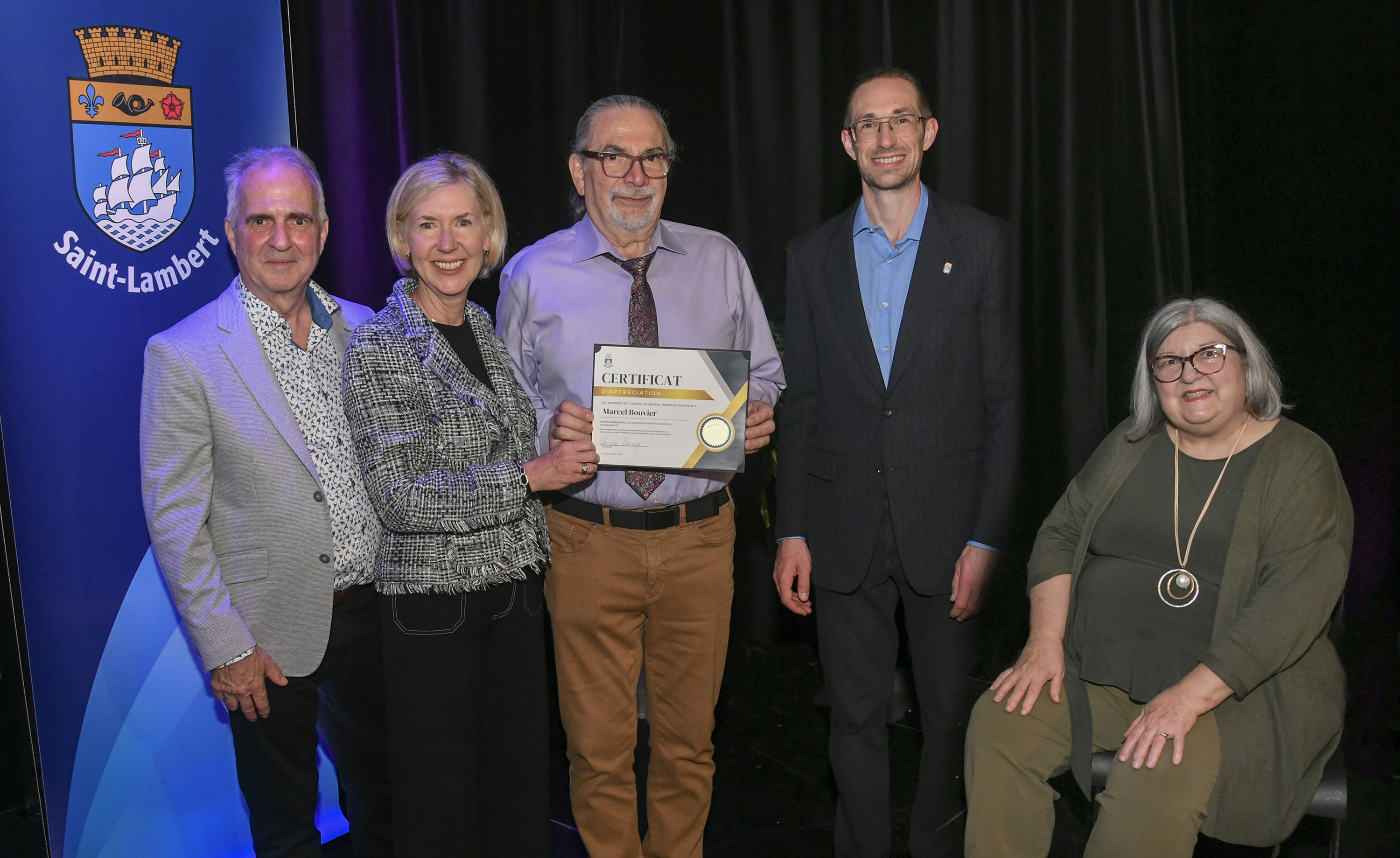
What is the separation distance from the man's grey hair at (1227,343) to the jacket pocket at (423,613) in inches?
65.9

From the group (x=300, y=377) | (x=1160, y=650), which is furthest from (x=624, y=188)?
(x=1160, y=650)

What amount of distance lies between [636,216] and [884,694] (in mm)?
1387

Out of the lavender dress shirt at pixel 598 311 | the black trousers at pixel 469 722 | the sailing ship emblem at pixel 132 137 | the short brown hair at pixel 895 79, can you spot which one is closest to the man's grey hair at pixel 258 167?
the sailing ship emblem at pixel 132 137

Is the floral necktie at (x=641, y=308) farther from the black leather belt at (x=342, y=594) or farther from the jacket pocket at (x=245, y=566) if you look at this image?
the jacket pocket at (x=245, y=566)

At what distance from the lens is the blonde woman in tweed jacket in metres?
2.07

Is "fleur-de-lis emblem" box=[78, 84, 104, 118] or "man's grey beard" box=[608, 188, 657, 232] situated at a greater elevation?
"fleur-de-lis emblem" box=[78, 84, 104, 118]

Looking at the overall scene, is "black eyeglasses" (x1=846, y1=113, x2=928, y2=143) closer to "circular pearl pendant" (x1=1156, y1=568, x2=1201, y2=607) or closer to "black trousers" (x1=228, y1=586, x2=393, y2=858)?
"circular pearl pendant" (x1=1156, y1=568, x2=1201, y2=607)

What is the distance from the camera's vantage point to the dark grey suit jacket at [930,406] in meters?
2.44

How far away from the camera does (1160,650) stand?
226 cm

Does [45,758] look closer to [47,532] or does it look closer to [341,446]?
[47,532]

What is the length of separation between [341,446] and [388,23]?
89.1 inches

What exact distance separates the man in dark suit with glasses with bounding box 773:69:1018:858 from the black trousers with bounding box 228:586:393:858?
3.61 feet

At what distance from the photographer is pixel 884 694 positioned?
2621mm
